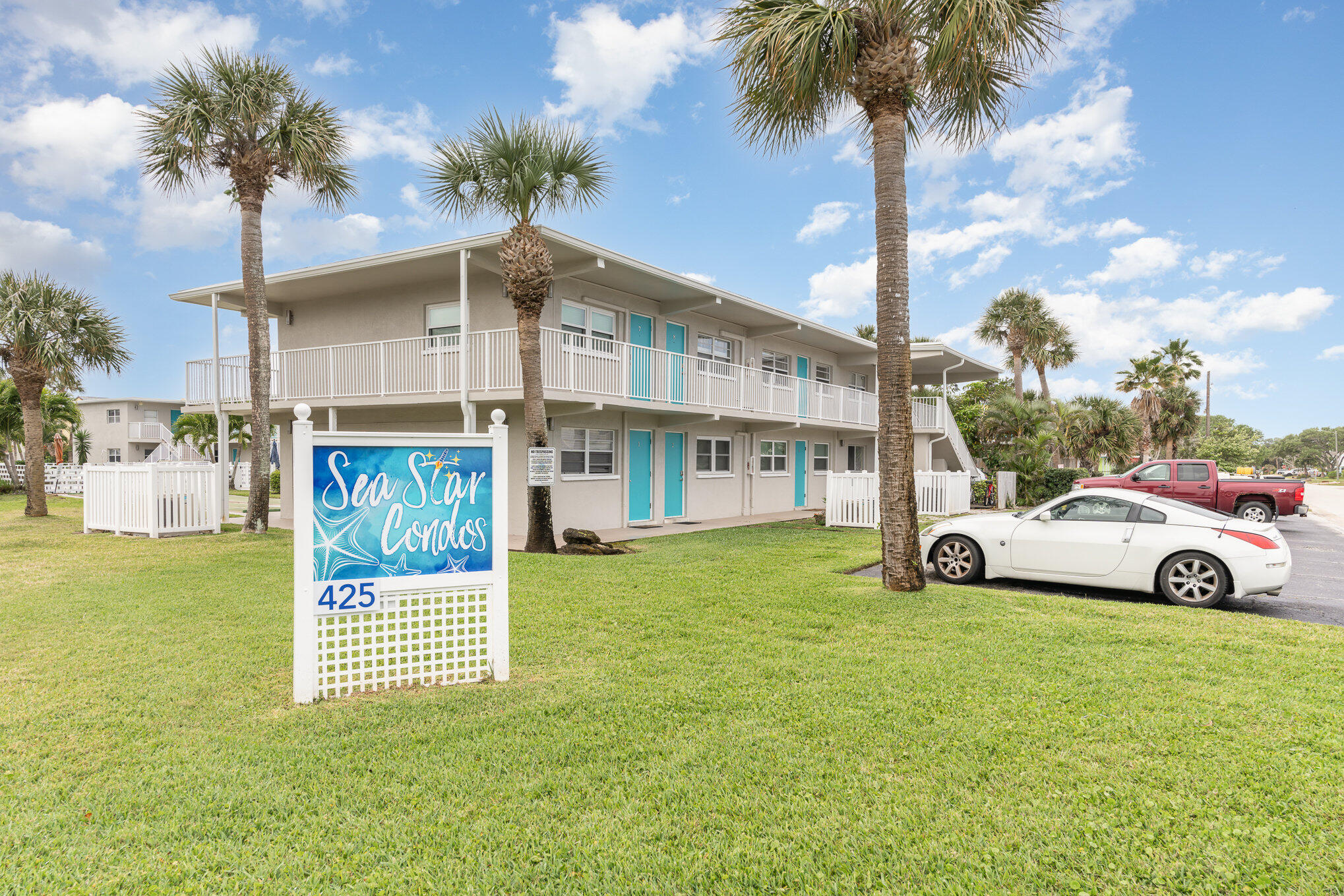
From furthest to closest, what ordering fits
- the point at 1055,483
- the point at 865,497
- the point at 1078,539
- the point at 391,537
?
the point at 1055,483
the point at 865,497
the point at 1078,539
the point at 391,537

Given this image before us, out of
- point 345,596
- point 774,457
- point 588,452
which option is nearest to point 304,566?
point 345,596

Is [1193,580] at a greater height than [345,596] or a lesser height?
lesser

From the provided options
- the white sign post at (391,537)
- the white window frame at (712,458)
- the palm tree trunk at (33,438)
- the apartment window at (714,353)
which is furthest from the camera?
the white window frame at (712,458)

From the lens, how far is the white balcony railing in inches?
543

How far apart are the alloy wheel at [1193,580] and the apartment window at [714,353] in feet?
36.1

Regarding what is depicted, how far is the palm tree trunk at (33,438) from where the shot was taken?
61.9 ft

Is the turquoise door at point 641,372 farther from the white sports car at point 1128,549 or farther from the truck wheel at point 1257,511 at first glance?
the truck wheel at point 1257,511

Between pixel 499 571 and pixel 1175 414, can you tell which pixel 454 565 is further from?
pixel 1175 414

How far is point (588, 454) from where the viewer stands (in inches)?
643

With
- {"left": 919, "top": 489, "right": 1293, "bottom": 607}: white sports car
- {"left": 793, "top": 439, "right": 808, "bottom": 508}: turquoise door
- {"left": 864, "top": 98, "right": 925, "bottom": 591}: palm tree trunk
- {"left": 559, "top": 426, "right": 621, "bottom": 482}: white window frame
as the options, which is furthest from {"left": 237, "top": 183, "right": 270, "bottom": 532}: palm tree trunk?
{"left": 793, "top": 439, "right": 808, "bottom": 508}: turquoise door

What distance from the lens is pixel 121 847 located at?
3.08m

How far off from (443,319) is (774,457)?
36.9 ft

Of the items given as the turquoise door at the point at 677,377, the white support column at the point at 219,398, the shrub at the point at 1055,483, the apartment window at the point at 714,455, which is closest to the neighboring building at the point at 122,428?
the white support column at the point at 219,398

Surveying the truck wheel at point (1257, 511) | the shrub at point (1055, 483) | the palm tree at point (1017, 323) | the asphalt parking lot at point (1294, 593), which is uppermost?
the palm tree at point (1017, 323)
